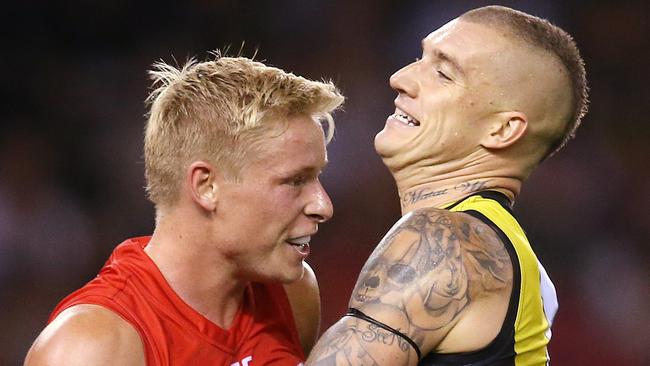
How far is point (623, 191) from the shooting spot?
6.73 meters

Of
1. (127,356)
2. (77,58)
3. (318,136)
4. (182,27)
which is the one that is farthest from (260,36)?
(127,356)

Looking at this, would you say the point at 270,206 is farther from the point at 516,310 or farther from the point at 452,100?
the point at 516,310

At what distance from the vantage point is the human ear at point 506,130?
2967mm

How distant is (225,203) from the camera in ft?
9.91

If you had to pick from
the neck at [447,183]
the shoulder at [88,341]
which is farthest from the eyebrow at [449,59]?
the shoulder at [88,341]

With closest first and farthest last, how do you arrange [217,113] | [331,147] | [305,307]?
[217,113] < [305,307] < [331,147]

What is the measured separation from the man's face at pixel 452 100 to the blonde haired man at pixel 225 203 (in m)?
0.25

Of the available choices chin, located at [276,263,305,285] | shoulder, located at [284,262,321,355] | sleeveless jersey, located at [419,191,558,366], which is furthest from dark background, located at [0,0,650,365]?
sleeveless jersey, located at [419,191,558,366]

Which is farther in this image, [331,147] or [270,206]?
[331,147]

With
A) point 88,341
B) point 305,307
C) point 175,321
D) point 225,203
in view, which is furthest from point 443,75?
point 88,341

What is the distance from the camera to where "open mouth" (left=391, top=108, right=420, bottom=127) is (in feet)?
10.1

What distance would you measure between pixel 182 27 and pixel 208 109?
4332mm

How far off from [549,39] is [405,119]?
0.48 meters

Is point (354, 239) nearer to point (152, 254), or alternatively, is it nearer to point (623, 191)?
point (623, 191)
